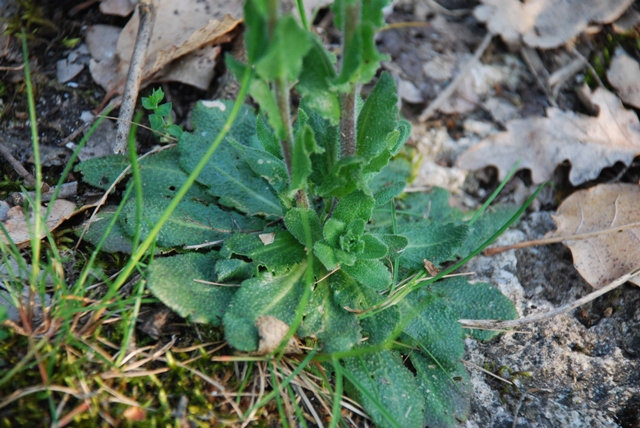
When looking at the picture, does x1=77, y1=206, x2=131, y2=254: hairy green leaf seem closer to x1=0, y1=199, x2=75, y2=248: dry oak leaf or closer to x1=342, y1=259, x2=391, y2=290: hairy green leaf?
x1=0, y1=199, x2=75, y2=248: dry oak leaf

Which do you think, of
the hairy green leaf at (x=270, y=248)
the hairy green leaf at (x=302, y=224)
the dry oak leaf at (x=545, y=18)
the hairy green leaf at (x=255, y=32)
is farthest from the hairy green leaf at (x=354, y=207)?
the dry oak leaf at (x=545, y=18)

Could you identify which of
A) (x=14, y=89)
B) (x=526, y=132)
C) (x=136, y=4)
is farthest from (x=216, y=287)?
(x=526, y=132)

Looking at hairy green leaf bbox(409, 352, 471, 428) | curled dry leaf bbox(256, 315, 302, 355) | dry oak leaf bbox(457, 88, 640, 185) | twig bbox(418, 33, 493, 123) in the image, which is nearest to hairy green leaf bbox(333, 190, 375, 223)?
curled dry leaf bbox(256, 315, 302, 355)

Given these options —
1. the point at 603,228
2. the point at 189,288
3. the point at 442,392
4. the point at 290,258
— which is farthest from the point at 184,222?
the point at 603,228

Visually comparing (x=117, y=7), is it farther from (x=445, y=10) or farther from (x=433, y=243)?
(x=433, y=243)

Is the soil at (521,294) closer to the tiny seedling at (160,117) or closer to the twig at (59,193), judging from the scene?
the twig at (59,193)

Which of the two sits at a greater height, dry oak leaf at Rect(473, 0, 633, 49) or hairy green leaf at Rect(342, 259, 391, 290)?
dry oak leaf at Rect(473, 0, 633, 49)
